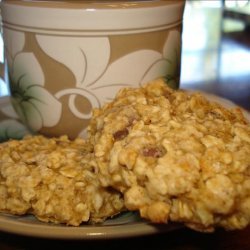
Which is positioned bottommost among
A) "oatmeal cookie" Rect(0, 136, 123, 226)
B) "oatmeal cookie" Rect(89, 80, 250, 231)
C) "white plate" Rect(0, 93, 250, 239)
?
"white plate" Rect(0, 93, 250, 239)

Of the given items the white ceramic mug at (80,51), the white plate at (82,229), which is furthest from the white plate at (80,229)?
the white ceramic mug at (80,51)

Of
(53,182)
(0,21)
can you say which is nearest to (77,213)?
(53,182)

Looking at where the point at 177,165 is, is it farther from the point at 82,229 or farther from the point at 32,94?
the point at 32,94

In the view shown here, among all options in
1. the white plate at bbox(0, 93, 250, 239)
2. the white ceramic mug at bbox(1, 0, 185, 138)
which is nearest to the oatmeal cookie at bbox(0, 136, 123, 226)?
the white plate at bbox(0, 93, 250, 239)

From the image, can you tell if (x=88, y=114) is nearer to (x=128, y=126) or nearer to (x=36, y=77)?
(x=36, y=77)

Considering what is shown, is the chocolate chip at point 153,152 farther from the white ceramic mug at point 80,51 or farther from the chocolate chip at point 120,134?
the white ceramic mug at point 80,51

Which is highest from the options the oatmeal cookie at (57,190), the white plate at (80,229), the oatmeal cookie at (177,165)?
the oatmeal cookie at (177,165)

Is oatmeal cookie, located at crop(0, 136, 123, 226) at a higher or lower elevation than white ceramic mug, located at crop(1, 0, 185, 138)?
lower

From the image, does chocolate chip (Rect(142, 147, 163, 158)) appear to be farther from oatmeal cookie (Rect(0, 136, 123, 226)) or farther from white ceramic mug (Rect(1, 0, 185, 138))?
white ceramic mug (Rect(1, 0, 185, 138))
